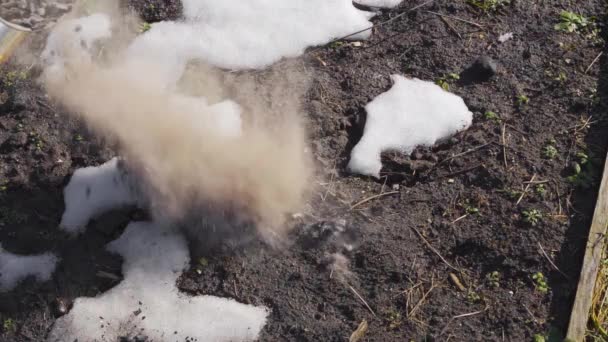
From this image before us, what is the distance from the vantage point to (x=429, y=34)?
13.0ft

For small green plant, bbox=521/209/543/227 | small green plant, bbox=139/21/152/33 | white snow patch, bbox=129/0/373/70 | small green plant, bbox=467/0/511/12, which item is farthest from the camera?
small green plant, bbox=467/0/511/12

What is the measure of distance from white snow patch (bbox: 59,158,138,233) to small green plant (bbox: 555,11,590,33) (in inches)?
110

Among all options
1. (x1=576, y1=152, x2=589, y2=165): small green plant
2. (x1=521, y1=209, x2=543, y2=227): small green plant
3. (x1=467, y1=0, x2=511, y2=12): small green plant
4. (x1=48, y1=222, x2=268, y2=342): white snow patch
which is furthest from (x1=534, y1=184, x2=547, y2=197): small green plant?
(x1=48, y1=222, x2=268, y2=342): white snow patch

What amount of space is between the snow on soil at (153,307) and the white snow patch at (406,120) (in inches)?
39.8

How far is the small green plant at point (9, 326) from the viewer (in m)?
2.85

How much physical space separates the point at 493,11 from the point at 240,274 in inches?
94.8

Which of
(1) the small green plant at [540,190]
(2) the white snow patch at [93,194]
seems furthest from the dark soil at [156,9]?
(1) the small green plant at [540,190]

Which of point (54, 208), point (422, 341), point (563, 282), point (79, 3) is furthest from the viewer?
point (79, 3)

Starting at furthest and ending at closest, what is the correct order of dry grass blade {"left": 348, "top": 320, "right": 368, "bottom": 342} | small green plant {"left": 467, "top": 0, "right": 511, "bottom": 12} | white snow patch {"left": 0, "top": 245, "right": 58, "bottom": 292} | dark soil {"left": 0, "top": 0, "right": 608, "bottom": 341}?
small green plant {"left": 467, "top": 0, "right": 511, "bottom": 12} < white snow patch {"left": 0, "top": 245, "right": 58, "bottom": 292} < dark soil {"left": 0, "top": 0, "right": 608, "bottom": 341} < dry grass blade {"left": 348, "top": 320, "right": 368, "bottom": 342}

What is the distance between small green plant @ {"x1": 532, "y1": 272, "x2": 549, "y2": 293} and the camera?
2.94m

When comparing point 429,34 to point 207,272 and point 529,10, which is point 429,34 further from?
point 207,272

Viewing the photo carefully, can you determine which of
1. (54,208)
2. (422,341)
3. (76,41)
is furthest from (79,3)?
(422,341)

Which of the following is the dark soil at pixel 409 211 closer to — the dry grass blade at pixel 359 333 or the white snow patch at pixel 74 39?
the dry grass blade at pixel 359 333

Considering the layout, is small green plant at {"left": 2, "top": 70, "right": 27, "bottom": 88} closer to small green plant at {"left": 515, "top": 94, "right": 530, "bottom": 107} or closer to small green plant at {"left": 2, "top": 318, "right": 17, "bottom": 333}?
small green plant at {"left": 2, "top": 318, "right": 17, "bottom": 333}
